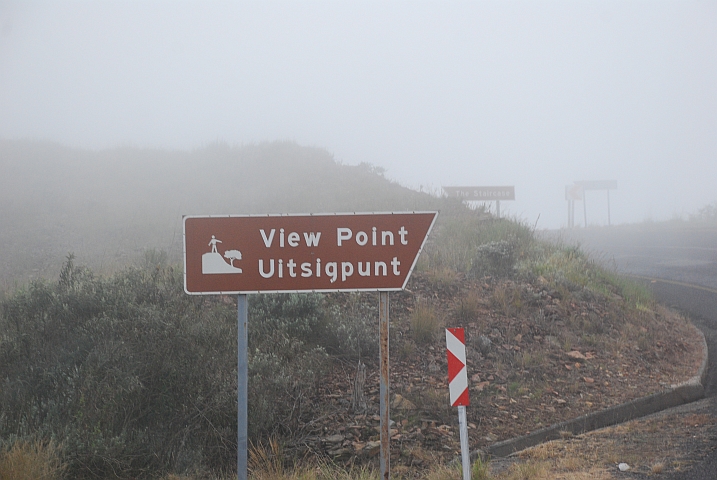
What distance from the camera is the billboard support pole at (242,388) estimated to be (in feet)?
12.8

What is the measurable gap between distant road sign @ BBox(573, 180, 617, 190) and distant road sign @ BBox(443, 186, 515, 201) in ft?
61.0

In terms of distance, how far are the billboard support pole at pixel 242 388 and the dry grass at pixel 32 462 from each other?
168cm

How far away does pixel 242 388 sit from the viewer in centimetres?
403

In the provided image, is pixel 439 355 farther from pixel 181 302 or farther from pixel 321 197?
pixel 321 197

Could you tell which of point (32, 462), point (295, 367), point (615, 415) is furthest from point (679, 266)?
point (32, 462)

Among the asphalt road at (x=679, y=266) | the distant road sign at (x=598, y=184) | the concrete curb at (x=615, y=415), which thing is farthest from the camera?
the distant road sign at (x=598, y=184)

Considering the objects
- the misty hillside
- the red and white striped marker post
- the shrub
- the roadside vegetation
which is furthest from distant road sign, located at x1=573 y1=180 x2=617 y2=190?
the red and white striped marker post

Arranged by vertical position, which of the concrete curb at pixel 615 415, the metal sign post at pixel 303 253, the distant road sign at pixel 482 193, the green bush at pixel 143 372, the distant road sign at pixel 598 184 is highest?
the distant road sign at pixel 598 184

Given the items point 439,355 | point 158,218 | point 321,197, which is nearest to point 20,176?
point 158,218

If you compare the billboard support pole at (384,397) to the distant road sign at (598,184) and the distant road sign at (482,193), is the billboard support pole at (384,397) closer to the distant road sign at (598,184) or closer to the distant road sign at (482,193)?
A: the distant road sign at (482,193)

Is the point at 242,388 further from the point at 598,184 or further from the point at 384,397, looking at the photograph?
the point at 598,184

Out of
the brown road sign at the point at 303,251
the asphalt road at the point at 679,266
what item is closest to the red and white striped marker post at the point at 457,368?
the brown road sign at the point at 303,251

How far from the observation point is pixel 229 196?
19.3 m

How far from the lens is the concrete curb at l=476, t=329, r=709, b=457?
578 centimetres
